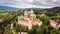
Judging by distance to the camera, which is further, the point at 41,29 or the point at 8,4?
the point at 8,4

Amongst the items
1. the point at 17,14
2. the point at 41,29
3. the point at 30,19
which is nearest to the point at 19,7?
the point at 17,14

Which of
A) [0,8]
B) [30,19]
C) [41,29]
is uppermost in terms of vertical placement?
[0,8]

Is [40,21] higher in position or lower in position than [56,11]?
lower

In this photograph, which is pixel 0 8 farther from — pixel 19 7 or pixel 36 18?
pixel 36 18

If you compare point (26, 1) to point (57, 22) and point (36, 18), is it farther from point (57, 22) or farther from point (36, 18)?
point (57, 22)

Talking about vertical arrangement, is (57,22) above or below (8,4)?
below

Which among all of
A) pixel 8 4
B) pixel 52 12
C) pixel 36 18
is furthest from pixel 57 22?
pixel 8 4

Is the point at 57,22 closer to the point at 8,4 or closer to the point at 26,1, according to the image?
the point at 26,1

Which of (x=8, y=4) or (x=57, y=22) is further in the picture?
(x=8, y=4)
